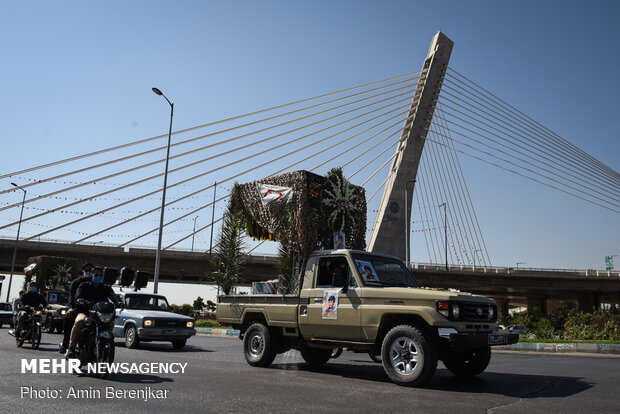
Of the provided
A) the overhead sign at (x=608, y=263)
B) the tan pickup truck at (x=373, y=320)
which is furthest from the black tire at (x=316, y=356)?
the overhead sign at (x=608, y=263)

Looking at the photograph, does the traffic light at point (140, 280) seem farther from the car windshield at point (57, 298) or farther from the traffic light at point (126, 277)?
the car windshield at point (57, 298)

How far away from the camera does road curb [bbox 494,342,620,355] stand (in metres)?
15.6

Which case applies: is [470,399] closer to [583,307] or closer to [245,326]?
[245,326]

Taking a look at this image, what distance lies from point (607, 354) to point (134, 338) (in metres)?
14.2

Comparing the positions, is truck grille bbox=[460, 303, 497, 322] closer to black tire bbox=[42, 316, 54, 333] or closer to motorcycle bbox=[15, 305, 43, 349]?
motorcycle bbox=[15, 305, 43, 349]

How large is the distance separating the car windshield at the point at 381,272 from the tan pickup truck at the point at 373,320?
21mm

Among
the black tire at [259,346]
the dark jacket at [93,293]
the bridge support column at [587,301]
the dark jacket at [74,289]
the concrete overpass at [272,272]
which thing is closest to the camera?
the dark jacket at [93,293]

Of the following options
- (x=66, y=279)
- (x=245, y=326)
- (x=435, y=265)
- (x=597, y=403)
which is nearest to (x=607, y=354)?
(x=597, y=403)

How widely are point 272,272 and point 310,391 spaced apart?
43201 millimetres

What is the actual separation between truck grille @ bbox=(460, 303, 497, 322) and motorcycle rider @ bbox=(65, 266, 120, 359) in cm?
597

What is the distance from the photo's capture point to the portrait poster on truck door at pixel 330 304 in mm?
8977

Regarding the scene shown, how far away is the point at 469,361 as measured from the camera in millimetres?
9250

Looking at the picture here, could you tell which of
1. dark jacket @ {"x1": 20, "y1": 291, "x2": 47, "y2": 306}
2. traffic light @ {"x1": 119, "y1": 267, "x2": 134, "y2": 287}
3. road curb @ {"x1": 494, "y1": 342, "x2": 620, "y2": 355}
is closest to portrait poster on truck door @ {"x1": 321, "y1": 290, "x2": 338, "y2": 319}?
traffic light @ {"x1": 119, "y1": 267, "x2": 134, "y2": 287}

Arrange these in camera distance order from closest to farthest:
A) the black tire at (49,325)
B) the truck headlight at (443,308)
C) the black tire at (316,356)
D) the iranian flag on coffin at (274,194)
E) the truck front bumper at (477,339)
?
the truck front bumper at (477,339)
the truck headlight at (443,308)
the black tire at (316,356)
the iranian flag on coffin at (274,194)
the black tire at (49,325)
